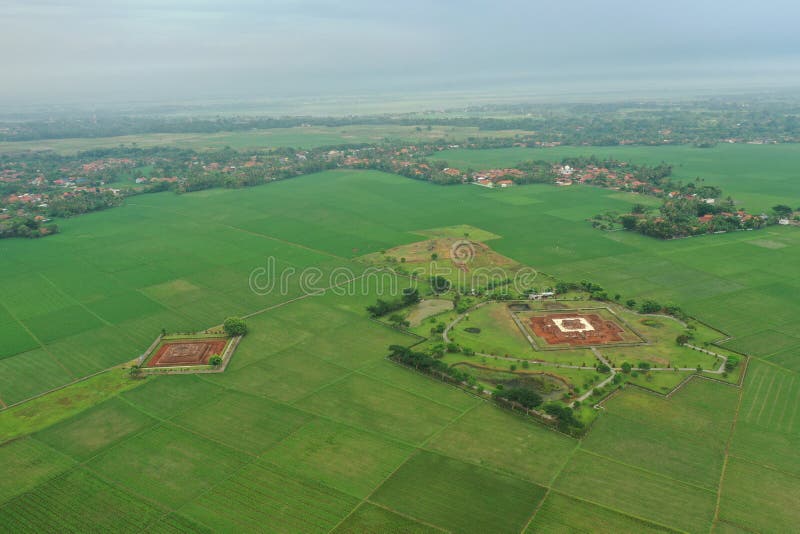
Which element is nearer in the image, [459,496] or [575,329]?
[459,496]

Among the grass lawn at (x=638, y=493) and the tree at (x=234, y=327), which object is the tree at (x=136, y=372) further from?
the grass lawn at (x=638, y=493)

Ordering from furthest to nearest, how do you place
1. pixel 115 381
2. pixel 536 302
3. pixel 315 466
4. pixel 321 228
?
1. pixel 321 228
2. pixel 536 302
3. pixel 115 381
4. pixel 315 466

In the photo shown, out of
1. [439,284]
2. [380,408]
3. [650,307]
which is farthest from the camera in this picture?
[439,284]

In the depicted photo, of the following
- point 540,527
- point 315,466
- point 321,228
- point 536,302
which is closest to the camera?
point 540,527

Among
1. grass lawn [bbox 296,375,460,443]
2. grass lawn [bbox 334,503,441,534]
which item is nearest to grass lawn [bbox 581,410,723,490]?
grass lawn [bbox 296,375,460,443]

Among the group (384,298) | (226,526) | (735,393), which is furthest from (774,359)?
(226,526)

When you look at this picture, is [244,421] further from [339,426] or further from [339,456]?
[339,456]

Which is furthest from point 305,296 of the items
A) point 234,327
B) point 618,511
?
point 618,511

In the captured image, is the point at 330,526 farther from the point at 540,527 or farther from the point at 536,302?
the point at 536,302
